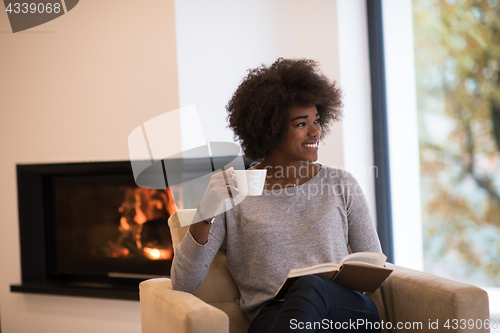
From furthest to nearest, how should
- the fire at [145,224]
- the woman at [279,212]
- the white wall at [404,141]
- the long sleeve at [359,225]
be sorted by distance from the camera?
1. the white wall at [404,141]
2. the fire at [145,224]
3. the long sleeve at [359,225]
4. the woman at [279,212]

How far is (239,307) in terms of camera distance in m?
1.53

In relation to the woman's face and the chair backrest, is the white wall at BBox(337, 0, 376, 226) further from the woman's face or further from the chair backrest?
the chair backrest

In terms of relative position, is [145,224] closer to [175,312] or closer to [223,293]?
[223,293]

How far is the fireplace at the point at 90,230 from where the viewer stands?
251 cm

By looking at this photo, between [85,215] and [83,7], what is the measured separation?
4.00ft

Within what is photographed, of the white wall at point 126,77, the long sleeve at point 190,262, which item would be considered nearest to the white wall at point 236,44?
the white wall at point 126,77

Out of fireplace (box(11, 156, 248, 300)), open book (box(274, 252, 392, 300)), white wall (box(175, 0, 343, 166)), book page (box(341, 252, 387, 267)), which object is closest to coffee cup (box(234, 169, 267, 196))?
open book (box(274, 252, 392, 300))

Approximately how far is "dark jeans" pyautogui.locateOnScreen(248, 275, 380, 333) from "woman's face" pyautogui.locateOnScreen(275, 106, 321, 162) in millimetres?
479

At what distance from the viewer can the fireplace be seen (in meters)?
2.51

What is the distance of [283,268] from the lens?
1.41 m

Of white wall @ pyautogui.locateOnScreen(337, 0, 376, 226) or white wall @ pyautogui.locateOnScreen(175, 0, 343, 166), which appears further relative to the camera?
white wall @ pyautogui.locateOnScreen(337, 0, 376, 226)

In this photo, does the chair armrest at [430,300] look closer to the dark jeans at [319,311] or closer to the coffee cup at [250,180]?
the dark jeans at [319,311]

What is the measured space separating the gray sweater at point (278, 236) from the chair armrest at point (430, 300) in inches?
6.3

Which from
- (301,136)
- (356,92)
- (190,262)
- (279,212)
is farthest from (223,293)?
(356,92)
